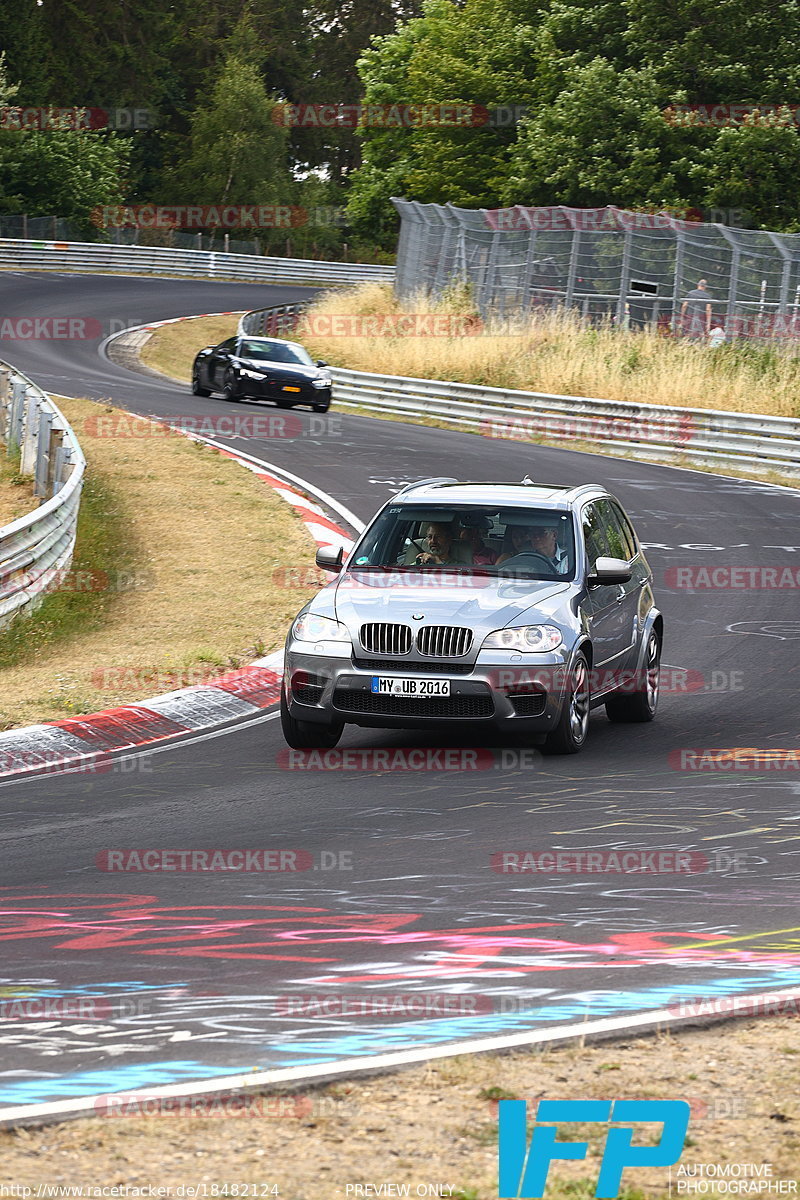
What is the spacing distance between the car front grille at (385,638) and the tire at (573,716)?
1026 millimetres

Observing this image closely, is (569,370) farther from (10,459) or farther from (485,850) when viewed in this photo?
(485,850)

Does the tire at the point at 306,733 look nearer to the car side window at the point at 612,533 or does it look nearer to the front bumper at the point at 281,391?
the car side window at the point at 612,533

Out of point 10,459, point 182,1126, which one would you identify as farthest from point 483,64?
point 182,1126

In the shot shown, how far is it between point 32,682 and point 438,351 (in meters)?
25.3

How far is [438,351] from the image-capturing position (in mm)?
36656

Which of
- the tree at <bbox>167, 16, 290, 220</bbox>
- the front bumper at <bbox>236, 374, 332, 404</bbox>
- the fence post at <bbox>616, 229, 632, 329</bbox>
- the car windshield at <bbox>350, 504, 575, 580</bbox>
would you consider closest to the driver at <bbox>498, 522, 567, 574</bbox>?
the car windshield at <bbox>350, 504, 575, 580</bbox>

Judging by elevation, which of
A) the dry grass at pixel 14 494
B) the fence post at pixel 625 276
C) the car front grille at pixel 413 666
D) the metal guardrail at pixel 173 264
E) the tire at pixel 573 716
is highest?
the fence post at pixel 625 276

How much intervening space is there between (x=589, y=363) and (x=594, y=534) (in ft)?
72.4

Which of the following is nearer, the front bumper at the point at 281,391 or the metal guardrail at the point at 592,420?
the metal guardrail at the point at 592,420

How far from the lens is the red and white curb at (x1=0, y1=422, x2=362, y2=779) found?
1025 centimetres

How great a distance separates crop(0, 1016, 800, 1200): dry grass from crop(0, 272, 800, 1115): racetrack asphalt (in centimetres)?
32

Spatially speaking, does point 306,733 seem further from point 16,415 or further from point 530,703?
point 16,415

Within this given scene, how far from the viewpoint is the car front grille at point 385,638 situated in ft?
33.2

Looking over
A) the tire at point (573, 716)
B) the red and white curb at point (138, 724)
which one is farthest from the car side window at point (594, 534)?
the red and white curb at point (138, 724)
